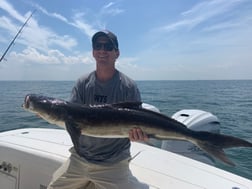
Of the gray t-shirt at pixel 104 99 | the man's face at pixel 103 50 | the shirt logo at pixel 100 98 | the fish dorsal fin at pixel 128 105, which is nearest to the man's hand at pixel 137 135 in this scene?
the fish dorsal fin at pixel 128 105

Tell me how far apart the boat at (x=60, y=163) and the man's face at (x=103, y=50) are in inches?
48.5

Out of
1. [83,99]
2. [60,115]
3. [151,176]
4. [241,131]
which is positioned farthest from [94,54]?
[241,131]

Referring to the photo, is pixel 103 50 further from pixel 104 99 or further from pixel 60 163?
pixel 60 163

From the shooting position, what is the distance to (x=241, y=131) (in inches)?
438

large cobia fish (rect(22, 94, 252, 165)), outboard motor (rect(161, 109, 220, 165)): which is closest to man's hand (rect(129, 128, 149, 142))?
large cobia fish (rect(22, 94, 252, 165))

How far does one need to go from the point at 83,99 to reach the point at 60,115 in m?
0.44

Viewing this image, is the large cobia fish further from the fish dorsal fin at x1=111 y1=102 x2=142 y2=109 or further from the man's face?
the man's face

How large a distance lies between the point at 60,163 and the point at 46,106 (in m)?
1.01

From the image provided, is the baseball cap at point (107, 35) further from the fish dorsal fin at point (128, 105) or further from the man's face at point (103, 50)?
the fish dorsal fin at point (128, 105)

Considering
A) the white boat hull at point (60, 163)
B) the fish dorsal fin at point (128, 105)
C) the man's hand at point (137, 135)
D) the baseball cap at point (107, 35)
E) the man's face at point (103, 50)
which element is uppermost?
the baseball cap at point (107, 35)

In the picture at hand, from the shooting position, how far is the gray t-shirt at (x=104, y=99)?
8.92 ft

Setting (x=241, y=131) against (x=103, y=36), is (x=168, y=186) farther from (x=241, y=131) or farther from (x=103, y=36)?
(x=241, y=131)

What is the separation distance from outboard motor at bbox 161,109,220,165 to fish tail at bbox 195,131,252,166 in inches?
97.9

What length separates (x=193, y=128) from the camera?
16.1 feet
